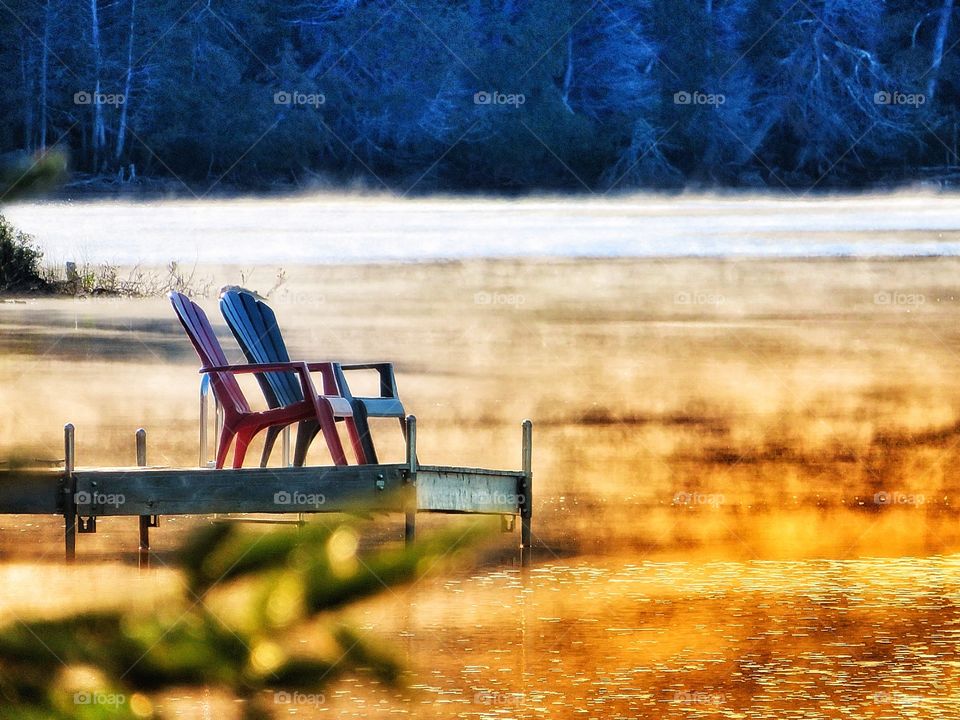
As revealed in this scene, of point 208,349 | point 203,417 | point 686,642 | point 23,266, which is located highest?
point 23,266

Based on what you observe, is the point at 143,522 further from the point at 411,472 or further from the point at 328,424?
the point at 328,424

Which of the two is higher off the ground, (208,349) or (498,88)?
(498,88)

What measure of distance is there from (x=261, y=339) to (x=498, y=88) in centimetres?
1756

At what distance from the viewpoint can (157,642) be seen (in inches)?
47.9

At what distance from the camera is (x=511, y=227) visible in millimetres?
31859

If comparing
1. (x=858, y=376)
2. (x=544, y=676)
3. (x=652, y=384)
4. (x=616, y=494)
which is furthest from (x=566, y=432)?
(x=544, y=676)

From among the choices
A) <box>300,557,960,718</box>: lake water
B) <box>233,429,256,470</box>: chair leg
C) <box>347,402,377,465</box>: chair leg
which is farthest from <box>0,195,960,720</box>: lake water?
<box>233,429,256,470</box>: chair leg

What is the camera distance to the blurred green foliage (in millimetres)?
1186

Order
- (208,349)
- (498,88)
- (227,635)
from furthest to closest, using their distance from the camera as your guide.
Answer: (498,88) → (208,349) → (227,635)

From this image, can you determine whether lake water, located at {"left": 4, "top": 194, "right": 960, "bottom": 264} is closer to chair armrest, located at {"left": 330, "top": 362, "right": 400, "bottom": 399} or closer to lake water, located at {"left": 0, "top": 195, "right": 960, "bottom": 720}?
lake water, located at {"left": 0, "top": 195, "right": 960, "bottom": 720}

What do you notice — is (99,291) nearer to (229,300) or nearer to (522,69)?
(522,69)

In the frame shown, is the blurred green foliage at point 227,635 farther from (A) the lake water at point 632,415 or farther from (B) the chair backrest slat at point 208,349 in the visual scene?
(B) the chair backrest slat at point 208,349

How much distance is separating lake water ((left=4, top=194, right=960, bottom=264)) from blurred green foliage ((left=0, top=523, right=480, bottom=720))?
2441 cm

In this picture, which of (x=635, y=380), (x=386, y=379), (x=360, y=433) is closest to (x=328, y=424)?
(x=360, y=433)
